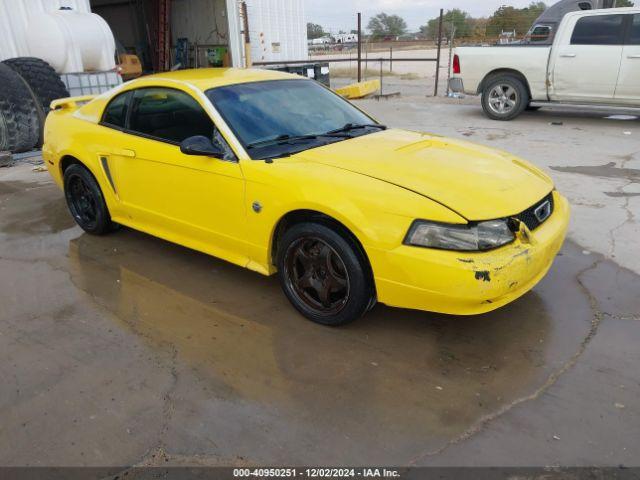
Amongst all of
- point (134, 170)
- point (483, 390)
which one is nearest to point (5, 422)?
point (134, 170)

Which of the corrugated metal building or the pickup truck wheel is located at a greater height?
the corrugated metal building

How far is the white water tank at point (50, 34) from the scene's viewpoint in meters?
9.25

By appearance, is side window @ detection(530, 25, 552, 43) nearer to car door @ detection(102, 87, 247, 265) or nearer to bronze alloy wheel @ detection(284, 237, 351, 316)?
car door @ detection(102, 87, 247, 265)

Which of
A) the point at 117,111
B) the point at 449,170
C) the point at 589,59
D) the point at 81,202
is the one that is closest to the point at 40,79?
the point at 81,202

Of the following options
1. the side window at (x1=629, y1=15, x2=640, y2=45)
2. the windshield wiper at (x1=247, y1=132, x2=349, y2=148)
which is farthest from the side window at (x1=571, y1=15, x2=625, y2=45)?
the windshield wiper at (x1=247, y1=132, x2=349, y2=148)

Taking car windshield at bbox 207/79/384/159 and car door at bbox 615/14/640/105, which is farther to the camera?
car door at bbox 615/14/640/105

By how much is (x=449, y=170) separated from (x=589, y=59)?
7.47 m

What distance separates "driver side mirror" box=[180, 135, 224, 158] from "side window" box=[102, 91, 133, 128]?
1.14 m

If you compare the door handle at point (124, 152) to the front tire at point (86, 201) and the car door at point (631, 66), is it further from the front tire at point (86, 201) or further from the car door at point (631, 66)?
the car door at point (631, 66)

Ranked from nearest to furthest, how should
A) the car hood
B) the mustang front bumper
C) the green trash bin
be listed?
the mustang front bumper → the car hood → the green trash bin

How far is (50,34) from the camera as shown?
30.5 feet

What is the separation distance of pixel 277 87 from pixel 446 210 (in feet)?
6.32

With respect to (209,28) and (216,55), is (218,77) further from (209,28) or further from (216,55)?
(209,28)

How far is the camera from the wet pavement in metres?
2.35
